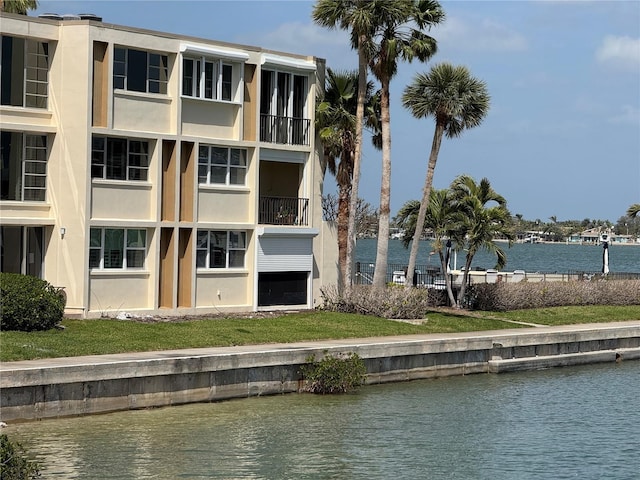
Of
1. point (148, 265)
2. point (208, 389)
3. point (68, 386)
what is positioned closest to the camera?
point (68, 386)

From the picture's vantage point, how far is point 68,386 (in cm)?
2409

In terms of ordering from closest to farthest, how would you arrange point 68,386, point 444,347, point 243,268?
1. point 68,386
2. point 444,347
3. point 243,268

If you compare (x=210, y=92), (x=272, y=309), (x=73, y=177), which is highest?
(x=210, y=92)

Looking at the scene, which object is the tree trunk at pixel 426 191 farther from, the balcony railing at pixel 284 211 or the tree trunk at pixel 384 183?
the balcony railing at pixel 284 211

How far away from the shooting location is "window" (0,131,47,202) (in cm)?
3297

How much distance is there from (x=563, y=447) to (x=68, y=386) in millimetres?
10539

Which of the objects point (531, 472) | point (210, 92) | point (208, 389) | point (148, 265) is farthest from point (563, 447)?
point (210, 92)

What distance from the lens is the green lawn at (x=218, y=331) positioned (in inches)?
1065

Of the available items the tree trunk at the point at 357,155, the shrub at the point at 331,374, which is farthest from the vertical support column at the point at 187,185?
the shrub at the point at 331,374

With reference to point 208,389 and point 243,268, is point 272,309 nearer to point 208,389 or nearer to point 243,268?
point 243,268

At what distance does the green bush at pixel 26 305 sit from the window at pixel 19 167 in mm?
4478

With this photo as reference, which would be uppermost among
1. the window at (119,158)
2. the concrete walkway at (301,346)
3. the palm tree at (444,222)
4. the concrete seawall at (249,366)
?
the window at (119,158)

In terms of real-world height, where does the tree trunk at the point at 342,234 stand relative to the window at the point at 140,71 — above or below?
below

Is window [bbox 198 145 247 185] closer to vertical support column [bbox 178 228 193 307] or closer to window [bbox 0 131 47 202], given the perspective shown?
vertical support column [bbox 178 228 193 307]
